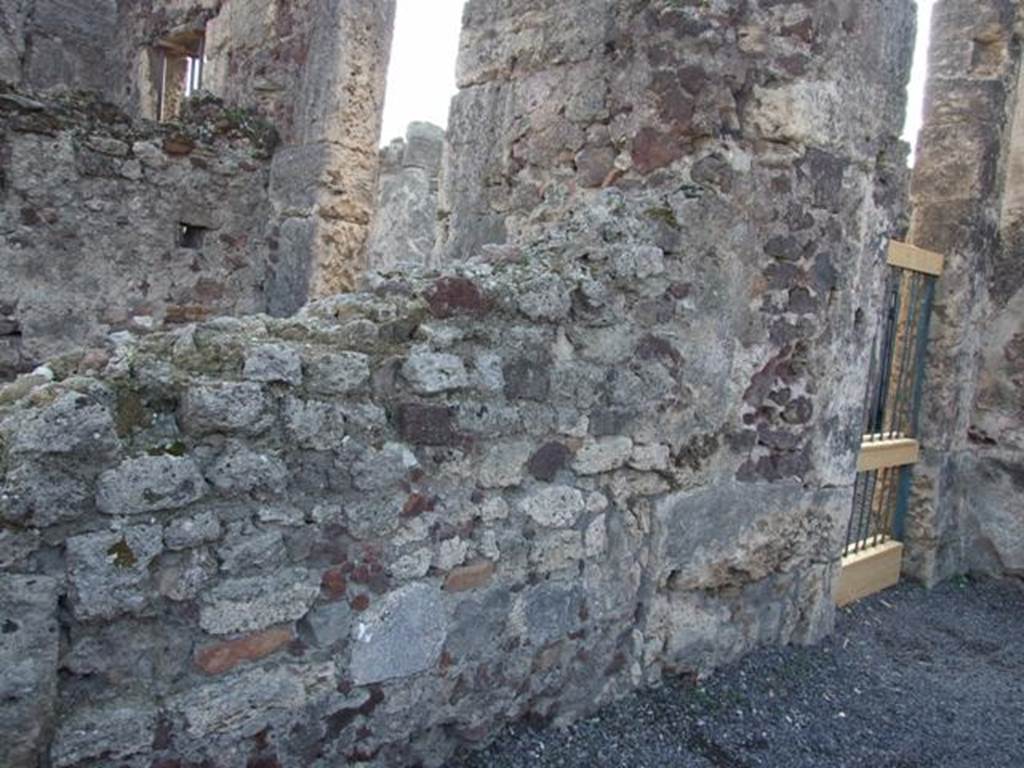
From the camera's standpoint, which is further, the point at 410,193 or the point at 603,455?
the point at 410,193

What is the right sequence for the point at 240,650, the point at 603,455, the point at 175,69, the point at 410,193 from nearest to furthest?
the point at 240,650
the point at 603,455
the point at 175,69
the point at 410,193

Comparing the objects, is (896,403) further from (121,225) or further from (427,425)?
(121,225)

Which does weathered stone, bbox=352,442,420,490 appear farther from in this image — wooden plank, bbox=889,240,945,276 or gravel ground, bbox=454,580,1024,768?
wooden plank, bbox=889,240,945,276

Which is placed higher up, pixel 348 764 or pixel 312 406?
pixel 312 406

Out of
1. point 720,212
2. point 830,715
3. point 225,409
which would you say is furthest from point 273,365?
point 830,715

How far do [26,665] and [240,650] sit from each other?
493 millimetres

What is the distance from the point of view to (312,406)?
7.41 ft

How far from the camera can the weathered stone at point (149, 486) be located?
6.35 feet

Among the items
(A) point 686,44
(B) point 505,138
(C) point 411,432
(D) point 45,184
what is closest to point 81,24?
(D) point 45,184

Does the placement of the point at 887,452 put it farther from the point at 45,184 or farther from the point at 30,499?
the point at 45,184

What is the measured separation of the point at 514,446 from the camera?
2725mm

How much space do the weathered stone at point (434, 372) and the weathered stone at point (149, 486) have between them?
2.18 feet

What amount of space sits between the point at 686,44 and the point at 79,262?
3.94m

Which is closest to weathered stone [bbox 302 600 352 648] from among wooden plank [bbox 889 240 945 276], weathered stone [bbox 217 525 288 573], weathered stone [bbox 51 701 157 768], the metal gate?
weathered stone [bbox 217 525 288 573]
